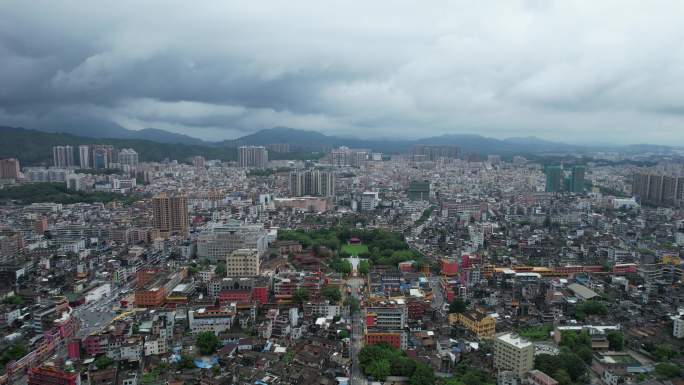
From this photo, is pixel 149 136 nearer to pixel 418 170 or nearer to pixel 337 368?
pixel 418 170

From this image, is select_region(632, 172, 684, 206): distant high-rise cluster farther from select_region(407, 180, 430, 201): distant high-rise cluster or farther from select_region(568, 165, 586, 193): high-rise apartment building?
select_region(407, 180, 430, 201): distant high-rise cluster

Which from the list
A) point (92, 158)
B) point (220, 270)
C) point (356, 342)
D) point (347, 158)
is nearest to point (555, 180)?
point (347, 158)

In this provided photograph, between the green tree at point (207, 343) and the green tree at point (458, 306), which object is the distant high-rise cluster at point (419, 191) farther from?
the green tree at point (207, 343)

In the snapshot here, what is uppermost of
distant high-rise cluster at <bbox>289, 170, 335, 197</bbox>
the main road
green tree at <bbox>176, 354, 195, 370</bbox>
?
distant high-rise cluster at <bbox>289, 170, 335, 197</bbox>

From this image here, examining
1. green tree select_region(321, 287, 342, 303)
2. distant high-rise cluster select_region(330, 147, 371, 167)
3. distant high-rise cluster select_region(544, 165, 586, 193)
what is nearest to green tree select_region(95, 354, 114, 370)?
green tree select_region(321, 287, 342, 303)

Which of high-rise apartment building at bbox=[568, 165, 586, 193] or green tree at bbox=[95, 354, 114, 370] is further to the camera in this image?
high-rise apartment building at bbox=[568, 165, 586, 193]

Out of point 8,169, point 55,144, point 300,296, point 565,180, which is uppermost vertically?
point 55,144

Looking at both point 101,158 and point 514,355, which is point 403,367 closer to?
point 514,355
